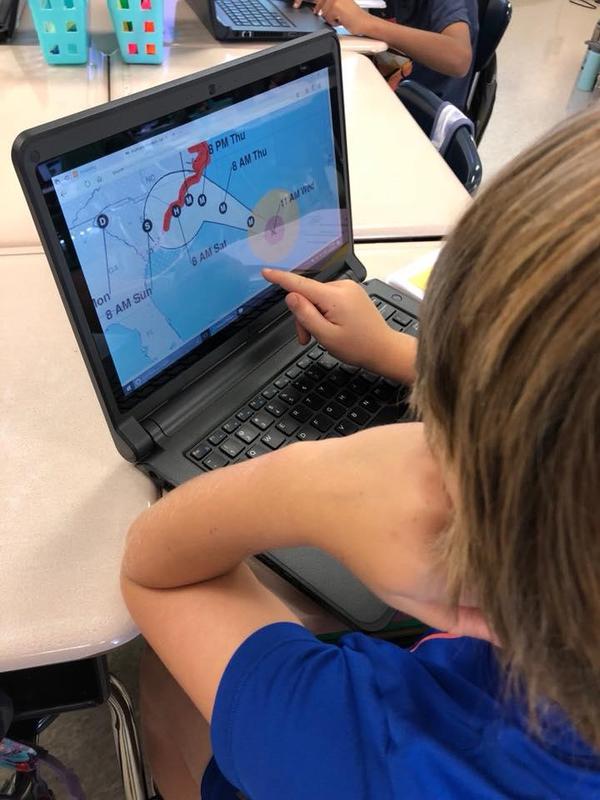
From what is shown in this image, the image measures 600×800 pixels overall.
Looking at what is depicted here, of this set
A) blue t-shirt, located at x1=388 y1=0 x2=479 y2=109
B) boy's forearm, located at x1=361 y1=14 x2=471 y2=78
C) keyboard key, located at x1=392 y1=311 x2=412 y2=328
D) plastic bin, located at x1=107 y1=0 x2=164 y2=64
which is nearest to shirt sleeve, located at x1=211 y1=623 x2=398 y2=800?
keyboard key, located at x1=392 y1=311 x2=412 y2=328

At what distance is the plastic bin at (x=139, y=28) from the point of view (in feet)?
4.03

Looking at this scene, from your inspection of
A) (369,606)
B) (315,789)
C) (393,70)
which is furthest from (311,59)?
(393,70)

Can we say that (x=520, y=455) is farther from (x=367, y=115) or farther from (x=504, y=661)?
(x=367, y=115)

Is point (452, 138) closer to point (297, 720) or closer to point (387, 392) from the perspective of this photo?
point (387, 392)

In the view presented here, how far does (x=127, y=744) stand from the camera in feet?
2.23

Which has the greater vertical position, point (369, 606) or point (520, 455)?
point (520, 455)

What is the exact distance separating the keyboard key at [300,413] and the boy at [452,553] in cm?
16

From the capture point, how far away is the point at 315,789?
1.30 ft

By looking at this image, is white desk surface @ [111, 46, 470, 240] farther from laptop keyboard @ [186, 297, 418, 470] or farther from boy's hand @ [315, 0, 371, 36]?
laptop keyboard @ [186, 297, 418, 470]

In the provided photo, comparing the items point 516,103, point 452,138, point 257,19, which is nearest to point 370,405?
point 452,138

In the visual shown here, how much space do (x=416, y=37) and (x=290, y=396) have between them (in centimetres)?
123

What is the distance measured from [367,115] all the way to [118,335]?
830mm

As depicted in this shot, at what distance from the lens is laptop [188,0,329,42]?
141cm

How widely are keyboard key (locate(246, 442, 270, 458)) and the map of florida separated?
202 millimetres
